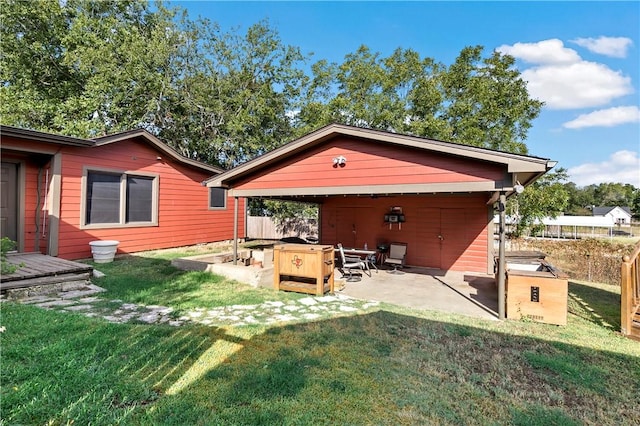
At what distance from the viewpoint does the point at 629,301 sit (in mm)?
4367

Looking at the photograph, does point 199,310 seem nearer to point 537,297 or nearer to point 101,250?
point 101,250

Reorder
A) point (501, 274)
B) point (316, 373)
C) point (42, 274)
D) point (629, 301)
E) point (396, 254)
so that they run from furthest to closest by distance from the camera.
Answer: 1. point (396, 254)
2. point (42, 274)
3. point (501, 274)
4. point (629, 301)
5. point (316, 373)

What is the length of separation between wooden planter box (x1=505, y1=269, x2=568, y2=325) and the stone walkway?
2148 mm

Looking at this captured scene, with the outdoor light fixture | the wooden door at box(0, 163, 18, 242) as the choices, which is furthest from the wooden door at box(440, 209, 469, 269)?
the wooden door at box(0, 163, 18, 242)

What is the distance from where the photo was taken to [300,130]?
63.8 feet

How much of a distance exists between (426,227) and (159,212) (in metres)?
8.32

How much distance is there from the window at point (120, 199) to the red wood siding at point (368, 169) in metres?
3.88

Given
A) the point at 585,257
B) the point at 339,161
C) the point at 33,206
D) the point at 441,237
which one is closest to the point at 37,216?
the point at 33,206

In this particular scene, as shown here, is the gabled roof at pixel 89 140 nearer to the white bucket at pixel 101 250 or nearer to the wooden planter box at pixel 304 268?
the white bucket at pixel 101 250

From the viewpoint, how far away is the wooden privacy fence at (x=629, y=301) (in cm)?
432

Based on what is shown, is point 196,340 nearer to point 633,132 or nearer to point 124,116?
point 124,116

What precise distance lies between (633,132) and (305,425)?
22.0 metres

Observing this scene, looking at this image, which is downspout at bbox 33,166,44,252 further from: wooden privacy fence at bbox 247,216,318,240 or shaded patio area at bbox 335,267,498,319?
wooden privacy fence at bbox 247,216,318,240

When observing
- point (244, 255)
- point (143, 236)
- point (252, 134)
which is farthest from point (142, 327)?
point (252, 134)
